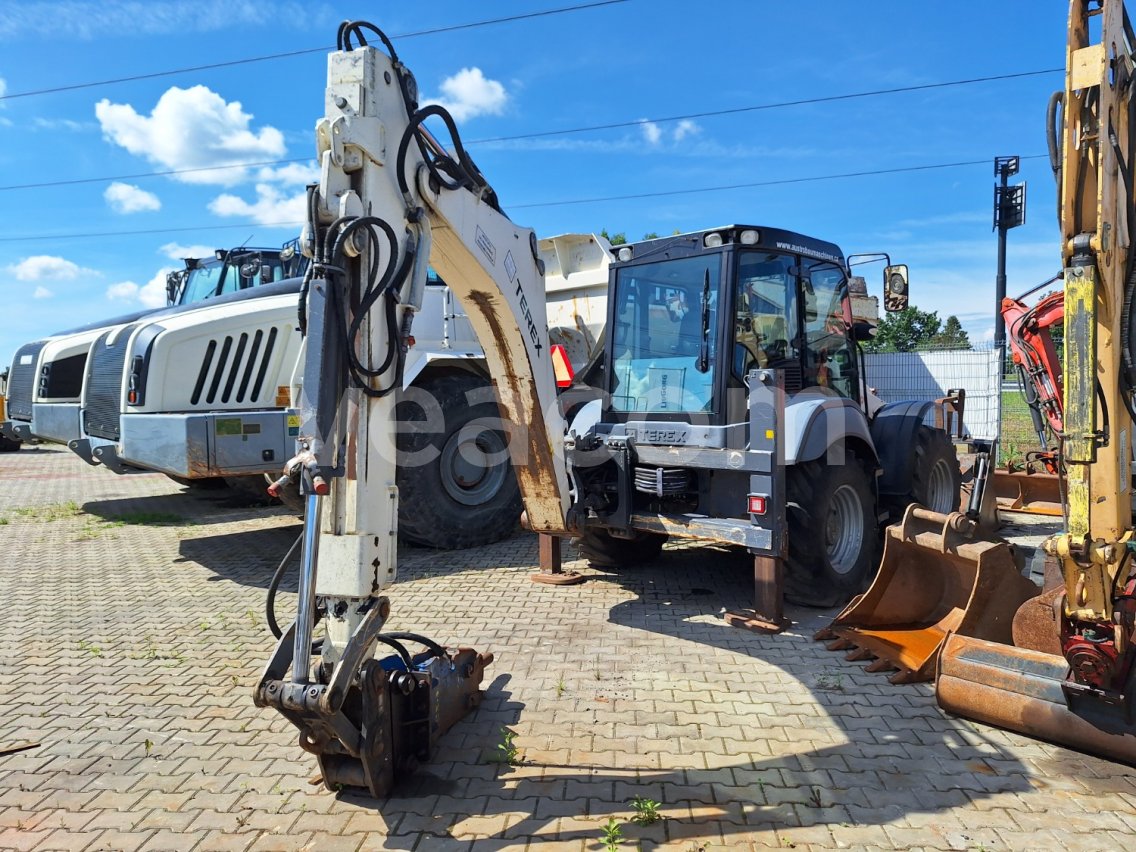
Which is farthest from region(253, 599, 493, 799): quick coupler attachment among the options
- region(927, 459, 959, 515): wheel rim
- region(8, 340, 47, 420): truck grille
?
region(8, 340, 47, 420): truck grille

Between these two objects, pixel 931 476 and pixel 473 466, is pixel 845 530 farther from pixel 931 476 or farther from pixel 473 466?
pixel 473 466

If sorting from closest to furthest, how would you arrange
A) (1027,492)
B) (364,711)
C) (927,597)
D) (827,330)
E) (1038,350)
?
(364,711)
(927,597)
(827,330)
(1038,350)
(1027,492)

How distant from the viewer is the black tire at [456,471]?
287 inches

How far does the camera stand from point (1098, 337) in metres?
3.25

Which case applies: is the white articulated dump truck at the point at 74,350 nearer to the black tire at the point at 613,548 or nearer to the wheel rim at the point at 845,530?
the black tire at the point at 613,548

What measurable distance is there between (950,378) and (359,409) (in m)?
15.3

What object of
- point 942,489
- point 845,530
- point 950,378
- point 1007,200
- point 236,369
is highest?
point 1007,200

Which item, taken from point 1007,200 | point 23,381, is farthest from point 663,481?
point 1007,200

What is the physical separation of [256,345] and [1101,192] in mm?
6094

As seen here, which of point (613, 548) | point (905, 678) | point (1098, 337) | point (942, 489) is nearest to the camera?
point (1098, 337)

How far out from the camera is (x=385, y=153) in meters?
3.27

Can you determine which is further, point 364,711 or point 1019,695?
point 1019,695

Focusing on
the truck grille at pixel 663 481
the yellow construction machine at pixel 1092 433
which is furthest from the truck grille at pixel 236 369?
the yellow construction machine at pixel 1092 433

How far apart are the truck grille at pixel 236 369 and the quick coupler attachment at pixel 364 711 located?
4049mm
